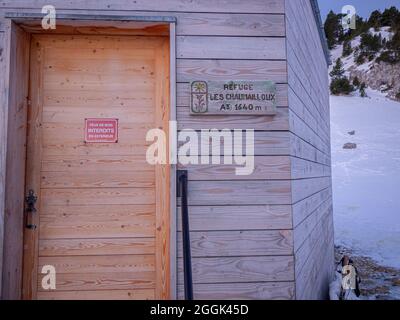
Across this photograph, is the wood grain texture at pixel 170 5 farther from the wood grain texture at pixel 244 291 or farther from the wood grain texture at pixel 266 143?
the wood grain texture at pixel 244 291

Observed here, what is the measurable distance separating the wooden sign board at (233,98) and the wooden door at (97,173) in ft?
0.96

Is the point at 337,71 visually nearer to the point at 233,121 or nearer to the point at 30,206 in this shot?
the point at 233,121

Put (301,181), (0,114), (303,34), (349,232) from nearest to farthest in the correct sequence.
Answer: (0,114)
(301,181)
(303,34)
(349,232)

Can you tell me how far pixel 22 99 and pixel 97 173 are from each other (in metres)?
0.71

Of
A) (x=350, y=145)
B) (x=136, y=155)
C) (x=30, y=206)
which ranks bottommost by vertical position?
(x=30, y=206)

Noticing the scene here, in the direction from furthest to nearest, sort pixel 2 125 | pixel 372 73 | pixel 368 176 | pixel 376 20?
pixel 372 73 → pixel 368 176 → pixel 376 20 → pixel 2 125

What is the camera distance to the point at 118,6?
7.05 feet

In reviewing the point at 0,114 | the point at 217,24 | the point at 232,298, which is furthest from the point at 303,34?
the point at 0,114

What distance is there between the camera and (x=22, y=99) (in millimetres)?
2188

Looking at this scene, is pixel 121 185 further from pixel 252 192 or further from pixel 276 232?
pixel 276 232

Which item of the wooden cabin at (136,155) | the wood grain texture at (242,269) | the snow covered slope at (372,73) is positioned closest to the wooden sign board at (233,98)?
the wooden cabin at (136,155)

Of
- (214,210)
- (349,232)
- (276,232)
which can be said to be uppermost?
(214,210)

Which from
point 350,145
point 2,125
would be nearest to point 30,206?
point 2,125

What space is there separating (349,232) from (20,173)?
10897 millimetres
